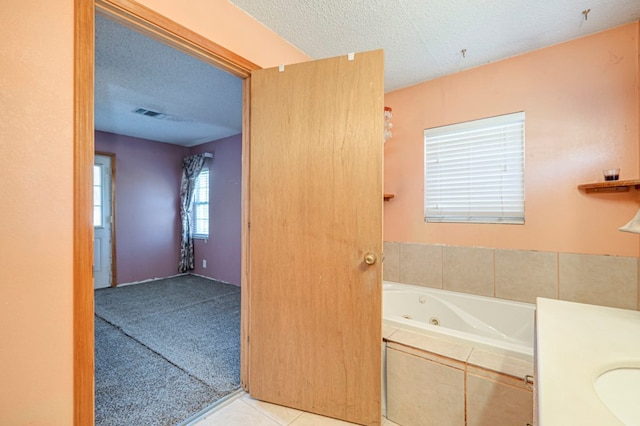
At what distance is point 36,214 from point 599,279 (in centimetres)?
297

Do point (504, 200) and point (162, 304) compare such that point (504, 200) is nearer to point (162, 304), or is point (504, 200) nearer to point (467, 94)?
point (467, 94)

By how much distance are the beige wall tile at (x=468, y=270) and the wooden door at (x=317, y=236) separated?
1209 millimetres

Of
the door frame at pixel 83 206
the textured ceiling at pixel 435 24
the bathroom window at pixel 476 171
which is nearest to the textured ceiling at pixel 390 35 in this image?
the textured ceiling at pixel 435 24

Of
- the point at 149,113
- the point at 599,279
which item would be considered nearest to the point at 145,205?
the point at 149,113

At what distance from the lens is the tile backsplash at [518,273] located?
175cm

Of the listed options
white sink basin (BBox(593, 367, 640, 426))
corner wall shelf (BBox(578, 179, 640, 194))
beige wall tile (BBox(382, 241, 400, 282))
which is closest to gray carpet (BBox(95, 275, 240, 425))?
beige wall tile (BBox(382, 241, 400, 282))

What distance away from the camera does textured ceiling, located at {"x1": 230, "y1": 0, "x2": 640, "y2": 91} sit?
5.22ft

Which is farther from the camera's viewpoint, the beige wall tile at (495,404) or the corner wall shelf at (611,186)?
the corner wall shelf at (611,186)

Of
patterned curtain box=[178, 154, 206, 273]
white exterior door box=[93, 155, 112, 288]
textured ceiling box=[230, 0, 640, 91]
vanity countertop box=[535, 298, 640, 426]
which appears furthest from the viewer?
patterned curtain box=[178, 154, 206, 273]

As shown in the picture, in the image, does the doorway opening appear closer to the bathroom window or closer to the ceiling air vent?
the ceiling air vent

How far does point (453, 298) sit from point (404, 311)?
1.37 ft

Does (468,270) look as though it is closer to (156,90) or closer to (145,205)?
(156,90)

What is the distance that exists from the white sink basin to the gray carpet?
1808 mm

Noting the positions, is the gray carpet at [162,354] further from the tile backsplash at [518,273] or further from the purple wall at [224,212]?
the tile backsplash at [518,273]
